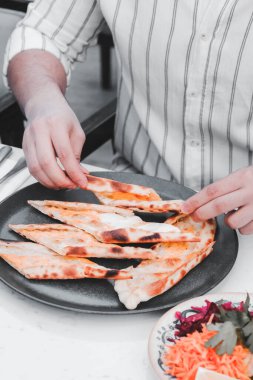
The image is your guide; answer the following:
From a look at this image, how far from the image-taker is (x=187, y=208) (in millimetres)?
1152

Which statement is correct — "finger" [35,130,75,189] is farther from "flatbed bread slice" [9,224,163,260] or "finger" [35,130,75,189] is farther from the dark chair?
the dark chair

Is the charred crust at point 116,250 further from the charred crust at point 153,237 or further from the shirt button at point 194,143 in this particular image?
the shirt button at point 194,143

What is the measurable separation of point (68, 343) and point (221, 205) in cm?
39

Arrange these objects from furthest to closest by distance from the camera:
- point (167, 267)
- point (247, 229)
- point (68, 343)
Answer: point (247, 229) → point (167, 267) → point (68, 343)

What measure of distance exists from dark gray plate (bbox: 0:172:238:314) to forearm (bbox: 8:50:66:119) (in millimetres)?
271

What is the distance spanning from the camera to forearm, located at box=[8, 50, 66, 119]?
4.69 ft

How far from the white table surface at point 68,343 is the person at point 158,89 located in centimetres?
29

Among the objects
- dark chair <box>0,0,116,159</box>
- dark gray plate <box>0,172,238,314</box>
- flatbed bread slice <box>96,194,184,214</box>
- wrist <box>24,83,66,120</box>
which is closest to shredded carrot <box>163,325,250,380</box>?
dark gray plate <box>0,172,238,314</box>

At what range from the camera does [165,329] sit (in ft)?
2.98

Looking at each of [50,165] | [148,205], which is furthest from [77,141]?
[148,205]

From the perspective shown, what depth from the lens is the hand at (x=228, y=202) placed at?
113cm

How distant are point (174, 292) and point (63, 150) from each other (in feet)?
1.34

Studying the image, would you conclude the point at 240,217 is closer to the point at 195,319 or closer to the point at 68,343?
the point at 195,319

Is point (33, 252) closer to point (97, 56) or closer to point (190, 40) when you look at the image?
point (190, 40)
